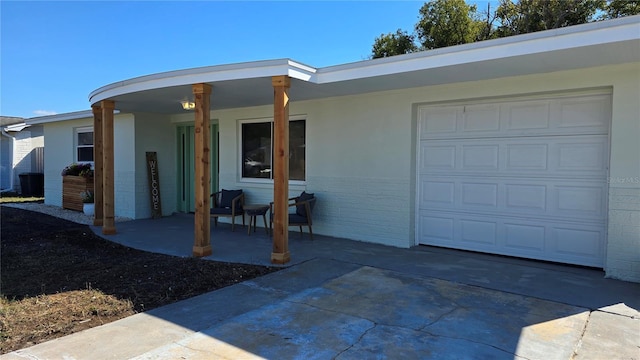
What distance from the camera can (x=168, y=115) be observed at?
9961mm

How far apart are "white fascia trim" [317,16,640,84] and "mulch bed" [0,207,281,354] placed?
9.27 feet

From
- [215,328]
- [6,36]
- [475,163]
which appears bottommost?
[215,328]

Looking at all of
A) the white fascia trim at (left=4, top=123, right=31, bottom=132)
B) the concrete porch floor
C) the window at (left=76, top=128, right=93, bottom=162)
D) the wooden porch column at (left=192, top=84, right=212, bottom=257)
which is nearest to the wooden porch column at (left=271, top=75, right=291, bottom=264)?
the concrete porch floor

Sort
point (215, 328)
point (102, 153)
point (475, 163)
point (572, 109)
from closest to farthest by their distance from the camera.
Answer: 1. point (215, 328)
2. point (572, 109)
3. point (475, 163)
4. point (102, 153)

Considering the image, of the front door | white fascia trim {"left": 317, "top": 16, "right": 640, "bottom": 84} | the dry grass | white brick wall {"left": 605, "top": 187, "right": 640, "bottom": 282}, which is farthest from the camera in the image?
the front door

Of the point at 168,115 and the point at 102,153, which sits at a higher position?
the point at 168,115

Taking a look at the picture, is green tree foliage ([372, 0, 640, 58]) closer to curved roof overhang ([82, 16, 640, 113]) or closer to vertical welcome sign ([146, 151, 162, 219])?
curved roof overhang ([82, 16, 640, 113])

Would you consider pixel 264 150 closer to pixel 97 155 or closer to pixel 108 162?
pixel 108 162

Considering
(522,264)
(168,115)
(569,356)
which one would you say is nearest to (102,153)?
(168,115)

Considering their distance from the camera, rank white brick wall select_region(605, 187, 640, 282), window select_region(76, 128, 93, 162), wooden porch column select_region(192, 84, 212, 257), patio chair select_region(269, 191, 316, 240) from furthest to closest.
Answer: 1. window select_region(76, 128, 93, 162)
2. patio chair select_region(269, 191, 316, 240)
3. wooden porch column select_region(192, 84, 212, 257)
4. white brick wall select_region(605, 187, 640, 282)

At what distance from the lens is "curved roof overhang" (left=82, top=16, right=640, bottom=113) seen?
3.97m

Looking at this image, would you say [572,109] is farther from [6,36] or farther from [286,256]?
[6,36]

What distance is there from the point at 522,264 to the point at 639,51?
2816mm

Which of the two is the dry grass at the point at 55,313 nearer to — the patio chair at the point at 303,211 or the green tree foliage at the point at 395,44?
the patio chair at the point at 303,211
